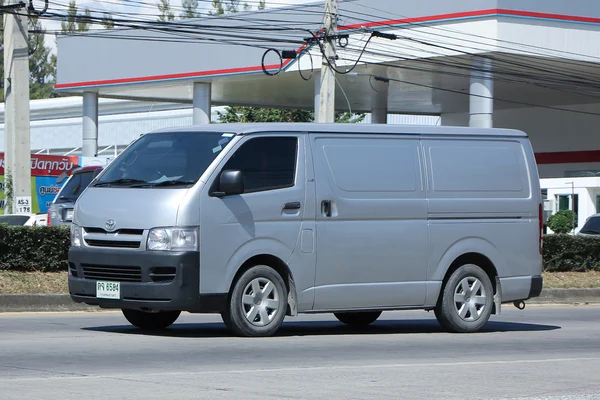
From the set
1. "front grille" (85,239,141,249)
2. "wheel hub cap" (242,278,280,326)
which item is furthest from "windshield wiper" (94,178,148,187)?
"wheel hub cap" (242,278,280,326)

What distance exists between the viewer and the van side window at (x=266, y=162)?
12.3 m

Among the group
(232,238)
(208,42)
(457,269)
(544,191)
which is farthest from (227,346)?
(544,191)

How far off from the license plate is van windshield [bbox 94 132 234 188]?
3.46 feet

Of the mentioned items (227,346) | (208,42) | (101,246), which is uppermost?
(208,42)

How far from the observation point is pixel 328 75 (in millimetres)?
26328

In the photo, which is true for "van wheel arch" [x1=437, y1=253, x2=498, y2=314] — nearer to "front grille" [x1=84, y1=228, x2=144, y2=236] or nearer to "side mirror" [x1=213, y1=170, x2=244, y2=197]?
"side mirror" [x1=213, y1=170, x2=244, y2=197]

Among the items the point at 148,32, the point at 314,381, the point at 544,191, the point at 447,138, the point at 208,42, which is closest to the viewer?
the point at 314,381

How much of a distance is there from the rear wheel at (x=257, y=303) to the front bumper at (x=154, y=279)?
17 centimetres

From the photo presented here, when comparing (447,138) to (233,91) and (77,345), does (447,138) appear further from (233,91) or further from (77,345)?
(233,91)

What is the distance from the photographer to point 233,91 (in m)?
46.4

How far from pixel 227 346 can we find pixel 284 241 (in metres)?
1.48

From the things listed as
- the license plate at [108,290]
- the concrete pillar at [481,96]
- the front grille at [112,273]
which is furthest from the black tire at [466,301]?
the concrete pillar at [481,96]

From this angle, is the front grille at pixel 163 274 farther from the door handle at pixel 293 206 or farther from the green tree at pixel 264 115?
the green tree at pixel 264 115

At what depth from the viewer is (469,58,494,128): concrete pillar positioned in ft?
119
